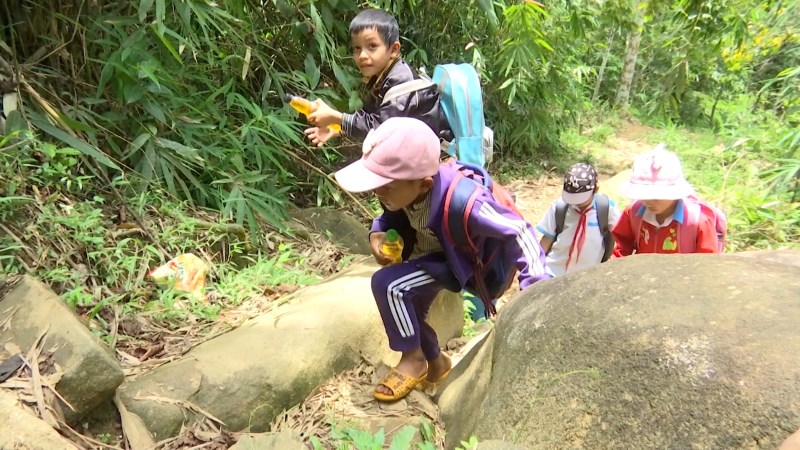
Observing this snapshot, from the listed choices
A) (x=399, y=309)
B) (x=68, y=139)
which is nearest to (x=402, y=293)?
(x=399, y=309)

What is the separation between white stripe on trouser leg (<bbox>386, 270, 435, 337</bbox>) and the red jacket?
1028 millimetres

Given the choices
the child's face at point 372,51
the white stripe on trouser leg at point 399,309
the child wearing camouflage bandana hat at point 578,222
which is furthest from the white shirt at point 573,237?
the child's face at point 372,51

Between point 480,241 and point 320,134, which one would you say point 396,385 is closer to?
point 480,241

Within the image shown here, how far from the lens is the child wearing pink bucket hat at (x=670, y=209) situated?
7.68 feet

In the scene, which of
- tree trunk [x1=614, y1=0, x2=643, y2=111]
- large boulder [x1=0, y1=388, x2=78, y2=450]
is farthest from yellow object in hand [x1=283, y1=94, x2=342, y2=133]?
tree trunk [x1=614, y1=0, x2=643, y2=111]

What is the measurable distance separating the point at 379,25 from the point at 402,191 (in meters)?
1.34

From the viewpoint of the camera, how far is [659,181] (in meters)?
2.35

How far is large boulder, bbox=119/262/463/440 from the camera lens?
2.06 meters

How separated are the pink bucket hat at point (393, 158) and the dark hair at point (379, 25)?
4.06ft

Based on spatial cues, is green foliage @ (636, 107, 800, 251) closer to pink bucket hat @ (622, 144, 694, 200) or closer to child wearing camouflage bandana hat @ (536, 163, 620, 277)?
child wearing camouflage bandana hat @ (536, 163, 620, 277)

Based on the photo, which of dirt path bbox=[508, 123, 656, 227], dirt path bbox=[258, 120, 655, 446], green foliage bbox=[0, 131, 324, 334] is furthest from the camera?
dirt path bbox=[508, 123, 656, 227]

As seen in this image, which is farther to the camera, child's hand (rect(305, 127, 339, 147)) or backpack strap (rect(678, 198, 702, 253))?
child's hand (rect(305, 127, 339, 147))

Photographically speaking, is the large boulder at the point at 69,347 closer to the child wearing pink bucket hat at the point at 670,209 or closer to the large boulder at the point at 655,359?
the large boulder at the point at 655,359

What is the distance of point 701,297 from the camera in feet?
4.88
